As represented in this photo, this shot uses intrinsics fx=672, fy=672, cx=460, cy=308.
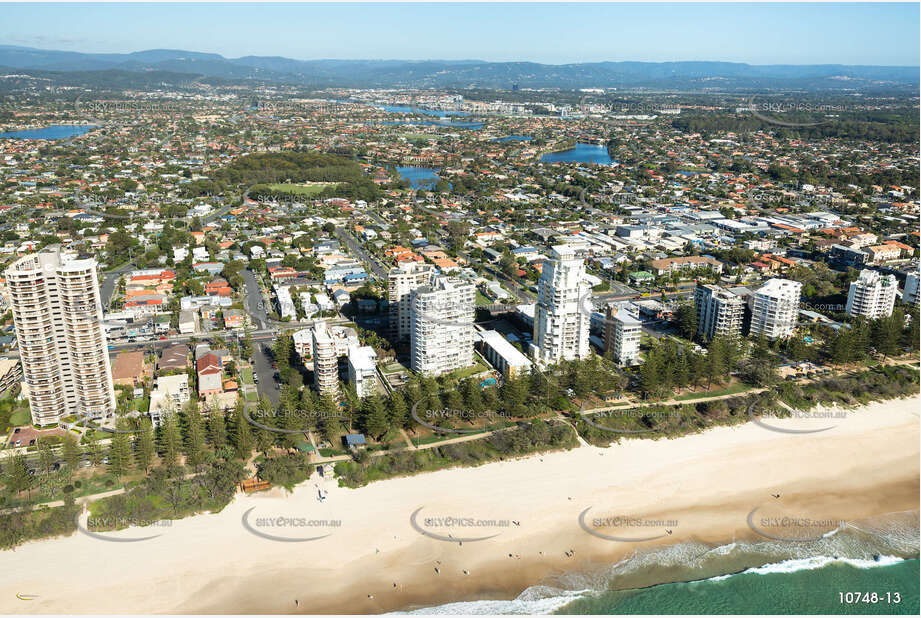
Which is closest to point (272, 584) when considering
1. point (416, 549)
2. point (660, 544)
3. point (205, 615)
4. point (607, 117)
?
point (205, 615)

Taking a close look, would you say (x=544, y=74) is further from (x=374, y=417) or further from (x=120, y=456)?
(x=120, y=456)

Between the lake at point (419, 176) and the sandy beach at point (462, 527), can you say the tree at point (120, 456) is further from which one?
the lake at point (419, 176)

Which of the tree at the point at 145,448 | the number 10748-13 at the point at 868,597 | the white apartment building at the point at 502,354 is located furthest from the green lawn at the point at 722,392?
the tree at the point at 145,448

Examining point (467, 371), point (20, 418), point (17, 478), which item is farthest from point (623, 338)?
point (20, 418)

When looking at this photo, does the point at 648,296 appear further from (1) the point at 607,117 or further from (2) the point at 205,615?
(1) the point at 607,117

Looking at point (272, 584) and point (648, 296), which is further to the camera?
point (648, 296)

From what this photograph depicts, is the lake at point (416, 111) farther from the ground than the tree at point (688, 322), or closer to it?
farther from the ground

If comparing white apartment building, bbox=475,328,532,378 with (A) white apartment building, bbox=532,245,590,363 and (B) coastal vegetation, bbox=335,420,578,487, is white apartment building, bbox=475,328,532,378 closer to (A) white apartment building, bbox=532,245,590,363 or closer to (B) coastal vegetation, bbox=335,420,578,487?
(A) white apartment building, bbox=532,245,590,363
